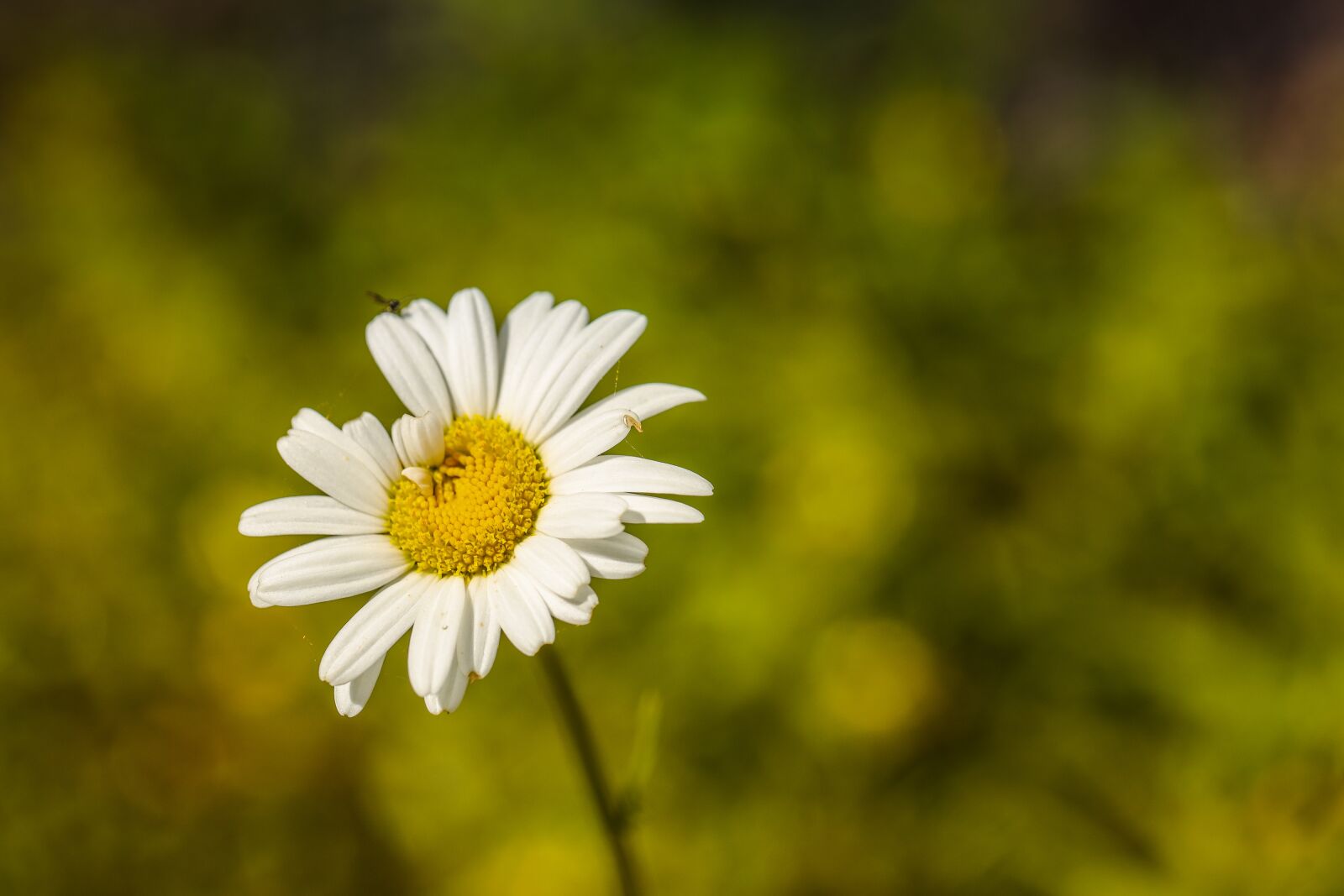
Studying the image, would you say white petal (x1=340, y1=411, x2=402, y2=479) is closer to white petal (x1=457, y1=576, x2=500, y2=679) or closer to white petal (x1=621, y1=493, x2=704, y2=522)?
white petal (x1=457, y1=576, x2=500, y2=679)

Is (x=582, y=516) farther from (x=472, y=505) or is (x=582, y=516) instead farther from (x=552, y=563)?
(x=472, y=505)

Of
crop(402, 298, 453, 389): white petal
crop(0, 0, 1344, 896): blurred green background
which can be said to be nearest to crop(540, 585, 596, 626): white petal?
crop(402, 298, 453, 389): white petal

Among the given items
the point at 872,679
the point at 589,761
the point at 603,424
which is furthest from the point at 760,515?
the point at 603,424

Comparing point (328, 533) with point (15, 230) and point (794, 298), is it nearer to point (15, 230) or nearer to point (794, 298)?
point (794, 298)

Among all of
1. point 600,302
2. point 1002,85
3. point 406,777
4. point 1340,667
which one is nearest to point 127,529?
point 406,777

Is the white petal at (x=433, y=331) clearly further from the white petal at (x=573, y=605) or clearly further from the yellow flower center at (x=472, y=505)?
the white petal at (x=573, y=605)

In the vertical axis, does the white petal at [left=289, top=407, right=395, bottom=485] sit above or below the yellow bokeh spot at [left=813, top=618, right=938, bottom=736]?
above

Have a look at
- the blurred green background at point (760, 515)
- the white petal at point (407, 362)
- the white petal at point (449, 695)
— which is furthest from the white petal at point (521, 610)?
the blurred green background at point (760, 515)
